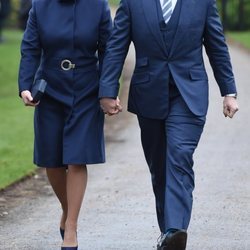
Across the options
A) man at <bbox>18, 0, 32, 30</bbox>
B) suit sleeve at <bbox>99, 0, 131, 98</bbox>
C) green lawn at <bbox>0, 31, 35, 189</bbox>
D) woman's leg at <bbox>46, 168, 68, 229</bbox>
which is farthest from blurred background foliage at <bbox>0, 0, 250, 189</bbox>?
suit sleeve at <bbox>99, 0, 131, 98</bbox>

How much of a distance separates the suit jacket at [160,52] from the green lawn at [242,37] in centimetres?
1821

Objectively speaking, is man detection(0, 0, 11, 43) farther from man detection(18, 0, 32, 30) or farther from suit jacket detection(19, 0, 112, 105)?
suit jacket detection(19, 0, 112, 105)

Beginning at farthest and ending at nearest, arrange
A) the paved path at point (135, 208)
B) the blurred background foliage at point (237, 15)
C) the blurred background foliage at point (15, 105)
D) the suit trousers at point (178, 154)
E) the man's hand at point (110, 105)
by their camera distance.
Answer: the blurred background foliage at point (237, 15), the blurred background foliage at point (15, 105), the paved path at point (135, 208), the man's hand at point (110, 105), the suit trousers at point (178, 154)

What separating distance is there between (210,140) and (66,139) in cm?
579

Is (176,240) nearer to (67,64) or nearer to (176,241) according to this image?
(176,241)

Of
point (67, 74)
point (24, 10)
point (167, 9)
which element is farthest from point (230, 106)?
point (24, 10)

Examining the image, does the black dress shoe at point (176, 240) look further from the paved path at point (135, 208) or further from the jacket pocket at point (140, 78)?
the jacket pocket at point (140, 78)

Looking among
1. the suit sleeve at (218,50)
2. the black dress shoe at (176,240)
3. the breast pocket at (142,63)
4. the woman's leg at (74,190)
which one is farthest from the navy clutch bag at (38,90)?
the black dress shoe at (176,240)

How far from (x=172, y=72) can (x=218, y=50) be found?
1.10ft

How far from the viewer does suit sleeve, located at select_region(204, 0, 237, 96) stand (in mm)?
6270

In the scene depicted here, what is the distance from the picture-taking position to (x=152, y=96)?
627 centimetres

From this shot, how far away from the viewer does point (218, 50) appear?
6.31 m

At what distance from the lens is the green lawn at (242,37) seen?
996 inches

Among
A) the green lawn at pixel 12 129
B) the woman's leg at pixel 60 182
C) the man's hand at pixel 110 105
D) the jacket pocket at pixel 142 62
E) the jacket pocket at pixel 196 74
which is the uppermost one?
the jacket pocket at pixel 142 62
